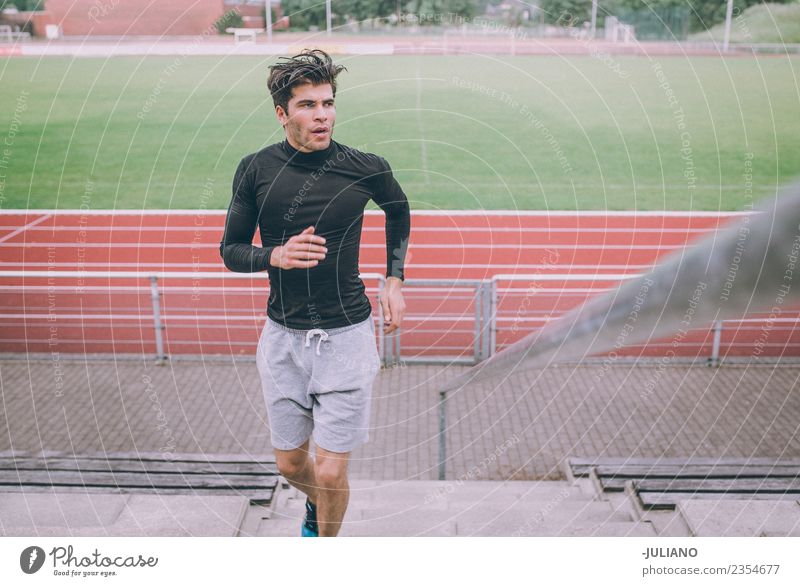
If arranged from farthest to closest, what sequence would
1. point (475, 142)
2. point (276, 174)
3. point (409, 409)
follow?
1. point (475, 142)
2. point (409, 409)
3. point (276, 174)

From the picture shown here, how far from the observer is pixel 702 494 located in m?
2.93

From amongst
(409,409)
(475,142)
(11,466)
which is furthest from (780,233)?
(475,142)

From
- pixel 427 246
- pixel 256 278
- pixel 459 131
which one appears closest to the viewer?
pixel 256 278

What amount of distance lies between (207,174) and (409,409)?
9.45 metres

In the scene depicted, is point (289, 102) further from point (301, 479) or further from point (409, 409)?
point (409, 409)

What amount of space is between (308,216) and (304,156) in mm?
167

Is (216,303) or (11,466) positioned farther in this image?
(216,303)

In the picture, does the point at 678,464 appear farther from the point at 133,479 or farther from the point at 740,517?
the point at 133,479

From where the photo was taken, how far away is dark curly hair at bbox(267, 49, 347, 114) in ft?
7.45

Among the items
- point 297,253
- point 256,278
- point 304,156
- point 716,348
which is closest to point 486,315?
point 716,348

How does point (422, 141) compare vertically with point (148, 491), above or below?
below

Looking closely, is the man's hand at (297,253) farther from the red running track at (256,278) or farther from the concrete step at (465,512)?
the red running track at (256,278)

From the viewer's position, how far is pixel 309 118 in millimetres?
2270

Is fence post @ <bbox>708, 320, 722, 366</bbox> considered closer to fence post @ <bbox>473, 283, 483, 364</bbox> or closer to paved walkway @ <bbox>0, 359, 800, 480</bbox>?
paved walkway @ <bbox>0, 359, 800, 480</bbox>
